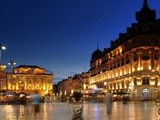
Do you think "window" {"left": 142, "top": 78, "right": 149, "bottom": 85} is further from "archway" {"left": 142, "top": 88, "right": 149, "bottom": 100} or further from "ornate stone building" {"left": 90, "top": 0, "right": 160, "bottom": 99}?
"archway" {"left": 142, "top": 88, "right": 149, "bottom": 100}

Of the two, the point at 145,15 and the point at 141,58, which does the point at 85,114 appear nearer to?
the point at 141,58

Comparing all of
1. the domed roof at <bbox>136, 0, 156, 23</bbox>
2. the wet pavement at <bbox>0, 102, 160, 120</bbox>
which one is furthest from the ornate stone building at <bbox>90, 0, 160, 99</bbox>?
the wet pavement at <bbox>0, 102, 160, 120</bbox>

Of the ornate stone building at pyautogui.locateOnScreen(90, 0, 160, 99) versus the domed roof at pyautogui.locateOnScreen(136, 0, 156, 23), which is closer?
the ornate stone building at pyautogui.locateOnScreen(90, 0, 160, 99)

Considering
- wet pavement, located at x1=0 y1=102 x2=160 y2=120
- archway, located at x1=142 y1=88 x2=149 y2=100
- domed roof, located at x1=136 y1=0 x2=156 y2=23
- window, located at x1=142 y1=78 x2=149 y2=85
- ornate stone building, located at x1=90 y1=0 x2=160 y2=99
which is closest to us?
wet pavement, located at x1=0 y1=102 x2=160 y2=120

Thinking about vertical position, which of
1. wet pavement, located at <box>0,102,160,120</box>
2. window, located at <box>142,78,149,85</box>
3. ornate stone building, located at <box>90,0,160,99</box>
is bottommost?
wet pavement, located at <box>0,102,160,120</box>

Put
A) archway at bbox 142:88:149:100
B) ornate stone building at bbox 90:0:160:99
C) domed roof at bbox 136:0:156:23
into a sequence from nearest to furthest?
1. ornate stone building at bbox 90:0:160:99
2. archway at bbox 142:88:149:100
3. domed roof at bbox 136:0:156:23

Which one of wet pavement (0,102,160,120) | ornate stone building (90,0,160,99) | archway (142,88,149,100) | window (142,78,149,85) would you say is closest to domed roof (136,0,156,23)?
Result: ornate stone building (90,0,160,99)

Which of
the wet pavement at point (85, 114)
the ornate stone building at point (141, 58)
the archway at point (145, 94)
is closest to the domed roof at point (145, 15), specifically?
the ornate stone building at point (141, 58)

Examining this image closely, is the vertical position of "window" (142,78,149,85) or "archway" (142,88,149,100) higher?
"window" (142,78,149,85)

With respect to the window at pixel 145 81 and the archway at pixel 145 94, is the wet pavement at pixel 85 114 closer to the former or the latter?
the archway at pixel 145 94

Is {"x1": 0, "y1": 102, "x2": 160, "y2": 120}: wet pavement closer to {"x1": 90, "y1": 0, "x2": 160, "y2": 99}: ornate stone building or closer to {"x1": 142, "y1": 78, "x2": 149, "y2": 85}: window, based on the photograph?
{"x1": 90, "y1": 0, "x2": 160, "y2": 99}: ornate stone building

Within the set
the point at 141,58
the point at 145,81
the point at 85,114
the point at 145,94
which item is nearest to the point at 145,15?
the point at 141,58

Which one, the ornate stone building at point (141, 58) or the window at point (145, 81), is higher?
the ornate stone building at point (141, 58)

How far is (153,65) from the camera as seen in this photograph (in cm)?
11788
